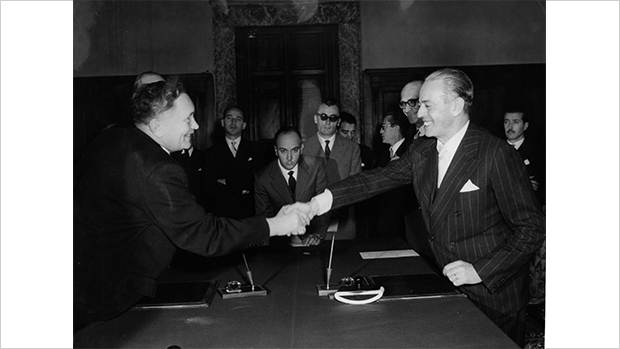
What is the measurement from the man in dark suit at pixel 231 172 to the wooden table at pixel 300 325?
10.0ft

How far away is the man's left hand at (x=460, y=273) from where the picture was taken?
253 centimetres

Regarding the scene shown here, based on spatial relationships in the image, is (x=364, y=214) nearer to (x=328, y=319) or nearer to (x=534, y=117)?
(x=534, y=117)

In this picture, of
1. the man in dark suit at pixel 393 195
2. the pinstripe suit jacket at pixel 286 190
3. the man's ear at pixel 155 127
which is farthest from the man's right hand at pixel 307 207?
the man in dark suit at pixel 393 195

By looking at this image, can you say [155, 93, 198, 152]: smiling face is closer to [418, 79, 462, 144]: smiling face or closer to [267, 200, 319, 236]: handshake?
[267, 200, 319, 236]: handshake

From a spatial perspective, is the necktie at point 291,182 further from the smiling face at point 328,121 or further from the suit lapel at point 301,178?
the smiling face at point 328,121

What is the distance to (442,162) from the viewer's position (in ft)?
9.75

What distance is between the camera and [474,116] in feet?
25.0

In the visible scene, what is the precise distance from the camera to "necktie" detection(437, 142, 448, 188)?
2.95 m

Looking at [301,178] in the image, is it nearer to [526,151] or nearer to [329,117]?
[329,117]

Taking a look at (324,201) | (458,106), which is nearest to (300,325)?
(324,201)

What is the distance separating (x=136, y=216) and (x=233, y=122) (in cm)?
365

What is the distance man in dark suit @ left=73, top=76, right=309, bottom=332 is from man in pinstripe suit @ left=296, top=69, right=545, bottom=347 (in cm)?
100

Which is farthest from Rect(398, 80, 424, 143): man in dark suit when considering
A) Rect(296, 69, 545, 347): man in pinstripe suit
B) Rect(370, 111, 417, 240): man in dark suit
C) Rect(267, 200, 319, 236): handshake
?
Rect(267, 200, 319, 236): handshake
